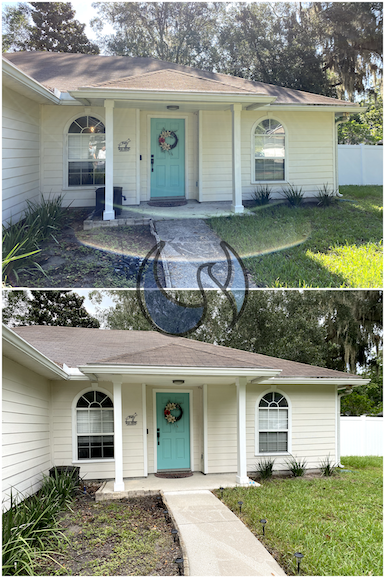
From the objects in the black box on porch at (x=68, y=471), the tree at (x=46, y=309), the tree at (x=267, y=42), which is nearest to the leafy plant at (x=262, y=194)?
the tree at (x=267, y=42)

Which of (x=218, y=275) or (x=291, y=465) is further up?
(x=218, y=275)

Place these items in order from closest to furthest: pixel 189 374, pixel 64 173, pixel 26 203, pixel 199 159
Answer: pixel 189 374
pixel 26 203
pixel 64 173
pixel 199 159

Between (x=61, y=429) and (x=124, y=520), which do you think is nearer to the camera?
(x=124, y=520)

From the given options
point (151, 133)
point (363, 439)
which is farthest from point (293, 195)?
point (363, 439)

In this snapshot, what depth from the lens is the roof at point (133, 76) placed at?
325 inches

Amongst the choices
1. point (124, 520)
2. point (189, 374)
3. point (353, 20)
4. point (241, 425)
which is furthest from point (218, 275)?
point (353, 20)

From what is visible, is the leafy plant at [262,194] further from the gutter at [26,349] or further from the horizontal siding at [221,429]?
the gutter at [26,349]

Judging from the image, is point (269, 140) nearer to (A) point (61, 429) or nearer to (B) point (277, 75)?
→ (B) point (277, 75)

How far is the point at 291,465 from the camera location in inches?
329

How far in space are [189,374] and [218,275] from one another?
1.57 m

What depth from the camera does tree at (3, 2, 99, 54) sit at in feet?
25.9

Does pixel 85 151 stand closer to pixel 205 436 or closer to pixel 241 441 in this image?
pixel 205 436

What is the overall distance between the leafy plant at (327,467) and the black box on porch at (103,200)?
643 cm

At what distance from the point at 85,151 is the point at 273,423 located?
22.9 ft
